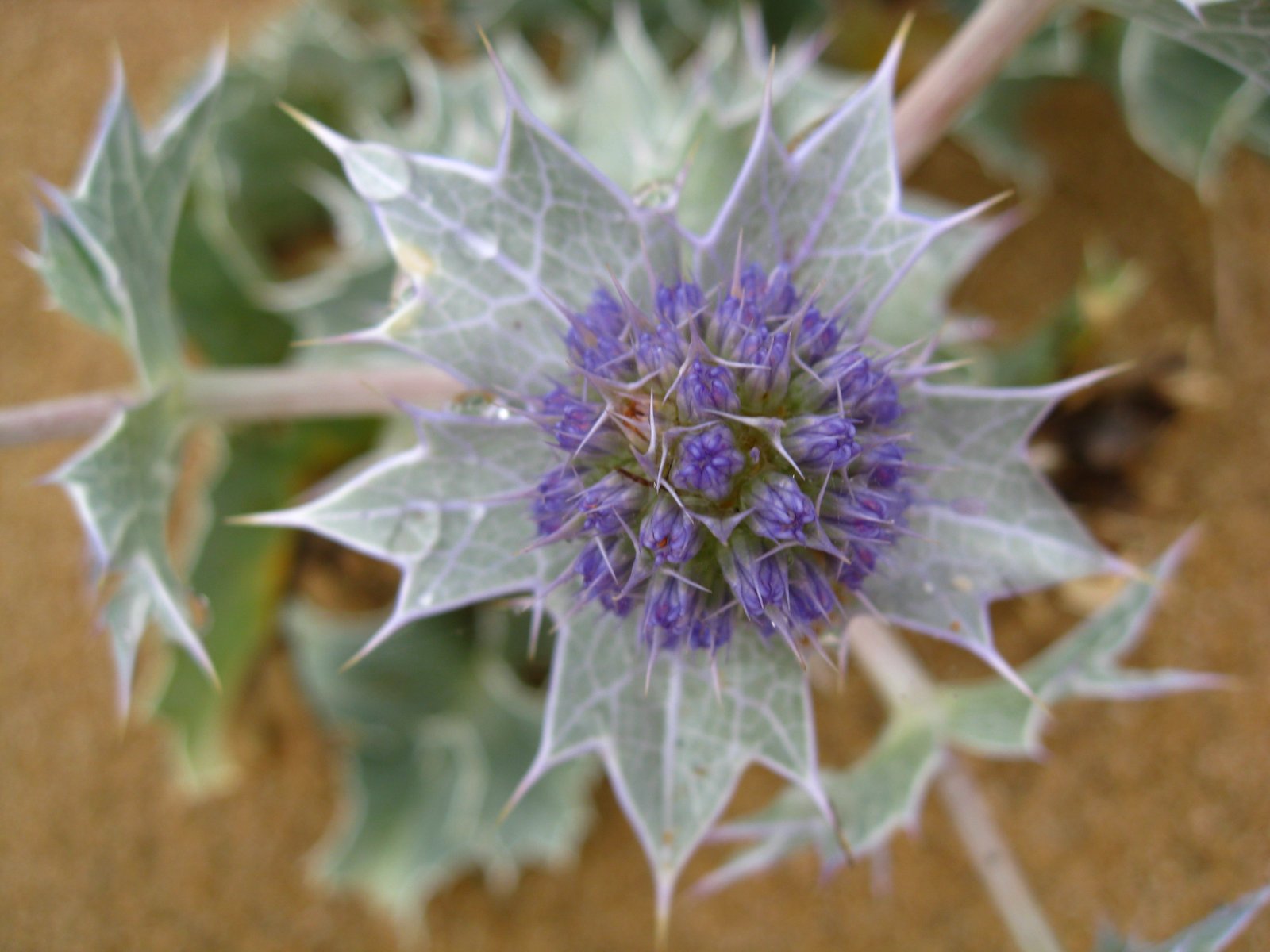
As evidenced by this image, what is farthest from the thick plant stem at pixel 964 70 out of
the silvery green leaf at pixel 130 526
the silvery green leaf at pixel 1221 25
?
the silvery green leaf at pixel 130 526

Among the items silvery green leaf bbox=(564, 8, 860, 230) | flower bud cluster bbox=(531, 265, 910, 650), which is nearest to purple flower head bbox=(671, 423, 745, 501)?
flower bud cluster bbox=(531, 265, 910, 650)

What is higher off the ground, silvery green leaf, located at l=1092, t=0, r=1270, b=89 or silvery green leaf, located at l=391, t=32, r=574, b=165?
silvery green leaf, located at l=1092, t=0, r=1270, b=89

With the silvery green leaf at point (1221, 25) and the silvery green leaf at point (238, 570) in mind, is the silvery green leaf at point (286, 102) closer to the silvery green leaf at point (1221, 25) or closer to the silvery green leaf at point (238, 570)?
the silvery green leaf at point (238, 570)

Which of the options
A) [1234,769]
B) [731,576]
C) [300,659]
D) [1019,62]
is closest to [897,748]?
[731,576]

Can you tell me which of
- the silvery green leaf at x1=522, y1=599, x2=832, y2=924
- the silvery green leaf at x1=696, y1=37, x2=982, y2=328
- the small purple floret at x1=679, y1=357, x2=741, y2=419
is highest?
the silvery green leaf at x1=696, y1=37, x2=982, y2=328

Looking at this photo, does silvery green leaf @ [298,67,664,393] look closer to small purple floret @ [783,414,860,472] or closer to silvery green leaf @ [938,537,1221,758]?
small purple floret @ [783,414,860,472]

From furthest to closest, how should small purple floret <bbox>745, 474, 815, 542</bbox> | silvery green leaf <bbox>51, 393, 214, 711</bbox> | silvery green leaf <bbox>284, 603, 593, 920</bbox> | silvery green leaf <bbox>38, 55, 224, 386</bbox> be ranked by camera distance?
1. silvery green leaf <bbox>284, 603, 593, 920</bbox>
2. silvery green leaf <bbox>38, 55, 224, 386</bbox>
3. silvery green leaf <bbox>51, 393, 214, 711</bbox>
4. small purple floret <bbox>745, 474, 815, 542</bbox>

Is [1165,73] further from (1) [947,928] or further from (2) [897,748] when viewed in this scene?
(1) [947,928]
